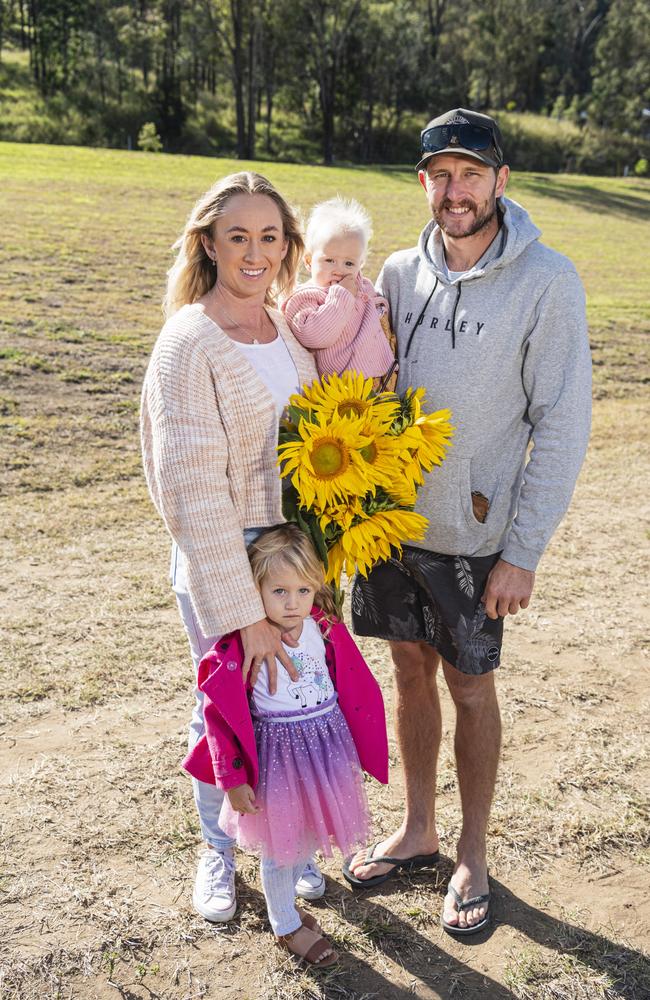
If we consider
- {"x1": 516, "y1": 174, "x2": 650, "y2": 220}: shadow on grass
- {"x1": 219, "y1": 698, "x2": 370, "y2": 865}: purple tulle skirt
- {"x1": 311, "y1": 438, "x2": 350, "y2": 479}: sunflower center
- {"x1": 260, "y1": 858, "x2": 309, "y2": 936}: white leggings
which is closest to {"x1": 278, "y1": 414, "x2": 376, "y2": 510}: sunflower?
{"x1": 311, "y1": 438, "x2": 350, "y2": 479}: sunflower center

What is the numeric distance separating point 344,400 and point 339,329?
231 mm

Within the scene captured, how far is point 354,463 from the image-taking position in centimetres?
238

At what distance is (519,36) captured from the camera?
47.3 m

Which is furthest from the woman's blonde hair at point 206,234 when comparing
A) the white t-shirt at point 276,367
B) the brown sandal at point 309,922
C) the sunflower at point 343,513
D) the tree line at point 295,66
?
the tree line at point 295,66

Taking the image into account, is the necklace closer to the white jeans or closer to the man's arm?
the white jeans

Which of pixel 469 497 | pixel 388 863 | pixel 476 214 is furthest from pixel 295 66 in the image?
pixel 388 863

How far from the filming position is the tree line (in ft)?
117

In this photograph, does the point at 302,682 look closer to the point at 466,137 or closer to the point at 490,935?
the point at 490,935

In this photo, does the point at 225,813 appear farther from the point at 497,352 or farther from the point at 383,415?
the point at 497,352

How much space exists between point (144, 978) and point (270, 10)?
127 feet

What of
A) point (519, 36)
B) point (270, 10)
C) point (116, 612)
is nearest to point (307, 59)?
point (270, 10)

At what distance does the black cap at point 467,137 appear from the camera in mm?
2543

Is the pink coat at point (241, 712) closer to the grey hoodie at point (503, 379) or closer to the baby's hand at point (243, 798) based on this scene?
the baby's hand at point (243, 798)

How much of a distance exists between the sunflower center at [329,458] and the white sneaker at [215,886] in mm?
1294
